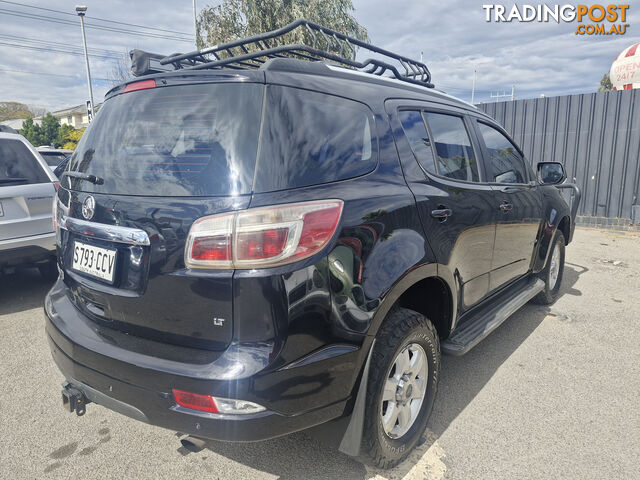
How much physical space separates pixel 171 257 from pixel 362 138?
97 centimetres

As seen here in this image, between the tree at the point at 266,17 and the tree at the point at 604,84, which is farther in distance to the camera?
the tree at the point at 604,84

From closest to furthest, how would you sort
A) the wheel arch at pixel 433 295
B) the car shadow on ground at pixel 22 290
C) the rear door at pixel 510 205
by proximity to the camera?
the wheel arch at pixel 433 295 < the rear door at pixel 510 205 < the car shadow on ground at pixel 22 290

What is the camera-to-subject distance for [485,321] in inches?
119

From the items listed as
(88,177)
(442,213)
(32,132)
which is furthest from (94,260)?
(32,132)

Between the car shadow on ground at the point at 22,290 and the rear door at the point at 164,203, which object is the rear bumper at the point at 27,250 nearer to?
the car shadow on ground at the point at 22,290

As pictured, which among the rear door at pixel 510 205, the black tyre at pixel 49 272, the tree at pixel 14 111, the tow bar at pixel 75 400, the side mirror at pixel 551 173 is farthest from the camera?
the tree at pixel 14 111

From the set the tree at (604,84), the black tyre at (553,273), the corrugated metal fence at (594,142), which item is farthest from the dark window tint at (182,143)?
the tree at (604,84)

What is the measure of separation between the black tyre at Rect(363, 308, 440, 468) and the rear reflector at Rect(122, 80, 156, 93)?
1.52 m

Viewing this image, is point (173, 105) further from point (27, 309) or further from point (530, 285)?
point (27, 309)

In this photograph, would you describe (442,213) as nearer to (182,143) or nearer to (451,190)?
(451,190)

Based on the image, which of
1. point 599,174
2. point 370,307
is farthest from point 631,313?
point 599,174

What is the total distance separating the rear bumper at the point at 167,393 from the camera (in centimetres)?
156

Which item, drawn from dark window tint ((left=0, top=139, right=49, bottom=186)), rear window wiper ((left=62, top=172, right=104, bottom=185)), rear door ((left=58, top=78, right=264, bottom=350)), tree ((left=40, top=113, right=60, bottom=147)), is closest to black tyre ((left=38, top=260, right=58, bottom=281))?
dark window tint ((left=0, top=139, right=49, bottom=186))

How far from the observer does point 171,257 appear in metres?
1.66
